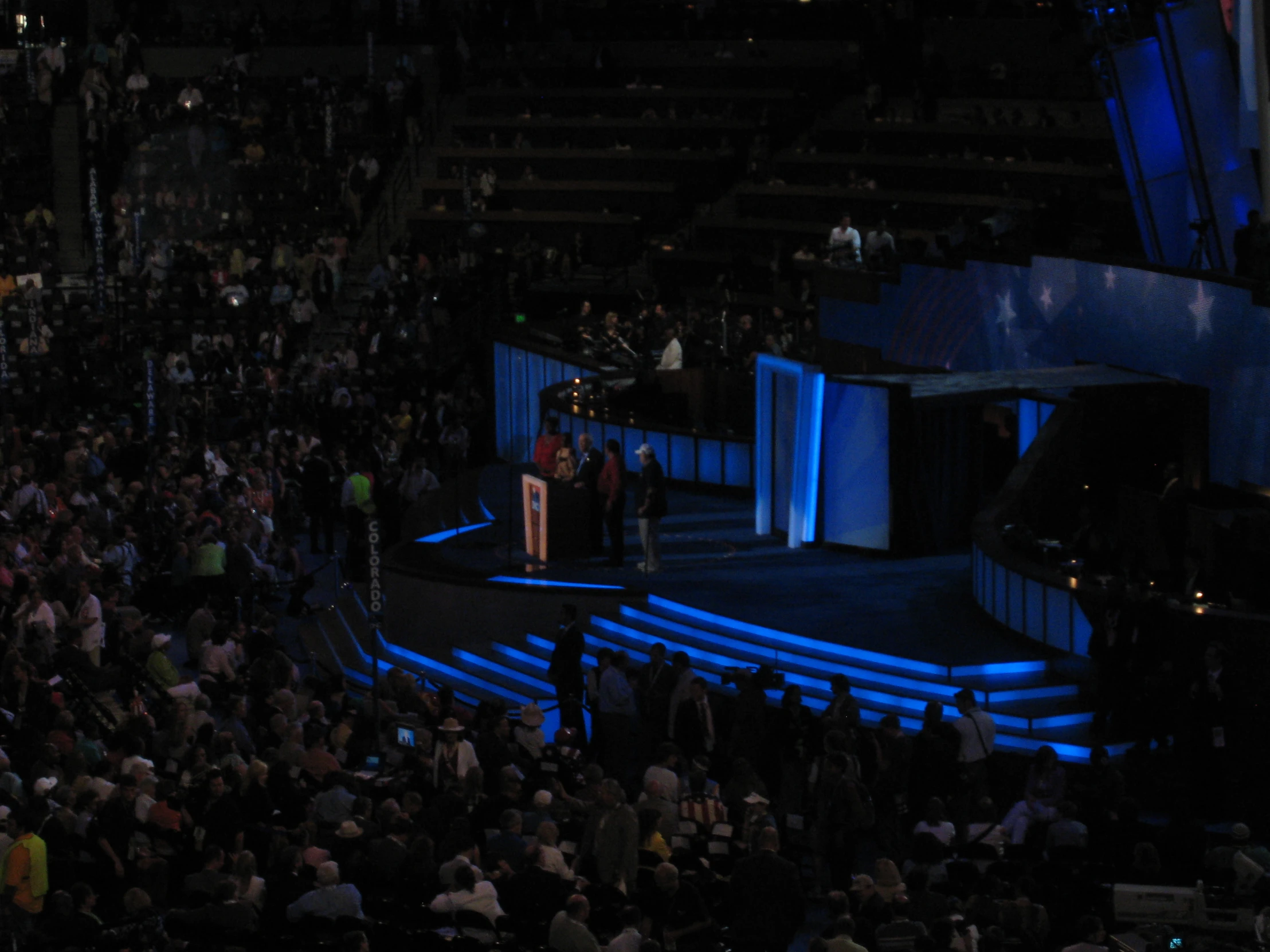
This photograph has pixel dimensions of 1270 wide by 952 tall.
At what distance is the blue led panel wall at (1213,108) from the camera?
829 inches

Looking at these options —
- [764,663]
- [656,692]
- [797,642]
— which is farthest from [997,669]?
[656,692]

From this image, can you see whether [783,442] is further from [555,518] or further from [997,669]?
[997,669]

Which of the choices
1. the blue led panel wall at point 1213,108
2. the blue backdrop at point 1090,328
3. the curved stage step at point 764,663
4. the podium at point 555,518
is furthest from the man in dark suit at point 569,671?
the blue led panel wall at point 1213,108

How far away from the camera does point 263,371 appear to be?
1115 inches

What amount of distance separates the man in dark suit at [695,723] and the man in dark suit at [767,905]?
130 inches

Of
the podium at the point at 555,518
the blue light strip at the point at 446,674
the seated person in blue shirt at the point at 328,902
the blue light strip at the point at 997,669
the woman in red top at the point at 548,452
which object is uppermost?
the woman in red top at the point at 548,452

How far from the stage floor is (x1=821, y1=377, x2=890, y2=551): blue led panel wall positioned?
281mm

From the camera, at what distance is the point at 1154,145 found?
73.7 feet

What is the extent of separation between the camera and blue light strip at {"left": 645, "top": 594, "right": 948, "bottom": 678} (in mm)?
16016

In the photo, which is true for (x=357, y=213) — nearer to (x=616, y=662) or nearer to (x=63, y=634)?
(x=63, y=634)

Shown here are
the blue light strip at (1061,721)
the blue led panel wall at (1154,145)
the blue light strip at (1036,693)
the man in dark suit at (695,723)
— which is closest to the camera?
the man in dark suit at (695,723)

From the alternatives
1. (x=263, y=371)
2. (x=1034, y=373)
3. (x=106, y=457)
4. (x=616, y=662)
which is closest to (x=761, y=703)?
(x=616, y=662)

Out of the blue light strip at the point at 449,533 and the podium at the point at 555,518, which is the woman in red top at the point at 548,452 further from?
the blue light strip at the point at 449,533

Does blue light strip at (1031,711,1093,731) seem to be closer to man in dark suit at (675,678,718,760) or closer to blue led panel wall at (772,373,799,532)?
man in dark suit at (675,678,718,760)
